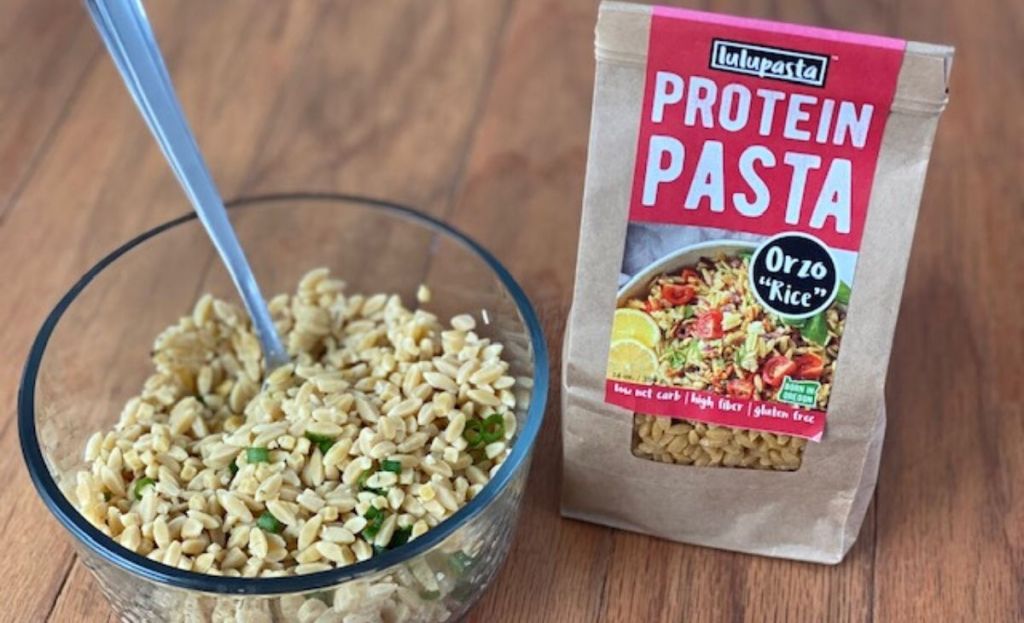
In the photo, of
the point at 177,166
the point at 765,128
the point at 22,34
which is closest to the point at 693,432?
the point at 765,128

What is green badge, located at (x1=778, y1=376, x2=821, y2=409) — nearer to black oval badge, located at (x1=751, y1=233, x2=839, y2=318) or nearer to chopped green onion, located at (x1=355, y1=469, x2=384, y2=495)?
black oval badge, located at (x1=751, y1=233, x2=839, y2=318)

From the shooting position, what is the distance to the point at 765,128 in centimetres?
73

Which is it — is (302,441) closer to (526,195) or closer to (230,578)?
(230,578)

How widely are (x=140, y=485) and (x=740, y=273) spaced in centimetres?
40

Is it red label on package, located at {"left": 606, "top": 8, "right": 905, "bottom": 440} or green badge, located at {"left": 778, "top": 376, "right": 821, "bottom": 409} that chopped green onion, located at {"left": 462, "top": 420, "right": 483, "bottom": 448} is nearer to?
red label on package, located at {"left": 606, "top": 8, "right": 905, "bottom": 440}

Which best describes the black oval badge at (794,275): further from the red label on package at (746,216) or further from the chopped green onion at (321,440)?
the chopped green onion at (321,440)

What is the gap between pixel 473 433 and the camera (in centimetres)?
86

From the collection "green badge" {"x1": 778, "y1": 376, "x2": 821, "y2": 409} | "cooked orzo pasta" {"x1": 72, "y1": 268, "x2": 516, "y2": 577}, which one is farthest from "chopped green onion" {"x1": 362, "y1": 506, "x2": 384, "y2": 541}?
"green badge" {"x1": 778, "y1": 376, "x2": 821, "y2": 409}

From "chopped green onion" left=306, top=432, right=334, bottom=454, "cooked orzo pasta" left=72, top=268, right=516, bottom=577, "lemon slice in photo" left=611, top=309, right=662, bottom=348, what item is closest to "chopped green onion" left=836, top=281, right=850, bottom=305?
"lemon slice in photo" left=611, top=309, right=662, bottom=348

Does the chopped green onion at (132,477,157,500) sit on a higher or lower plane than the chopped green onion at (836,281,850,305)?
lower

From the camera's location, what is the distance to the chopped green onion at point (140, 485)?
82cm

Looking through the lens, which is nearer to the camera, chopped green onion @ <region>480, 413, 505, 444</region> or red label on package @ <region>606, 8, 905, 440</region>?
red label on package @ <region>606, 8, 905, 440</region>

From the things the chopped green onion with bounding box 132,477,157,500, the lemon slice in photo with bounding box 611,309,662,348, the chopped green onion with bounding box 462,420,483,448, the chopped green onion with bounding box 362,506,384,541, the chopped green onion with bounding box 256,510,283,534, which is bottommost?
the chopped green onion with bounding box 132,477,157,500

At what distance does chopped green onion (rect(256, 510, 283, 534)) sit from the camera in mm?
792
